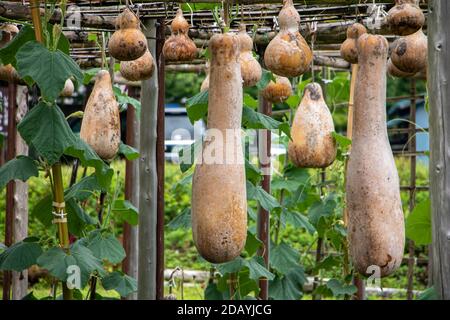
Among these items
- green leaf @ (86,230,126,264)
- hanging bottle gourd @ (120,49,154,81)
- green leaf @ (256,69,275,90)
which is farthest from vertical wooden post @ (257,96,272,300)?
hanging bottle gourd @ (120,49,154,81)

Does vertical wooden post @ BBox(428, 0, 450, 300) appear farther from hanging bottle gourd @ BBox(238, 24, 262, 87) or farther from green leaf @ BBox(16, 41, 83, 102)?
green leaf @ BBox(16, 41, 83, 102)

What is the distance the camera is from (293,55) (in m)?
2.61

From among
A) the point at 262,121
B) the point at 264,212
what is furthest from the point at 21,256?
the point at 264,212

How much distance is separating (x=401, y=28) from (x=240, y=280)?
2.67 m

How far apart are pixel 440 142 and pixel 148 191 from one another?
1.86m

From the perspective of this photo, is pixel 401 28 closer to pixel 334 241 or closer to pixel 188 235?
pixel 334 241

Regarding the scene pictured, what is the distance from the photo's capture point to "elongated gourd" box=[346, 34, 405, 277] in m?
2.24

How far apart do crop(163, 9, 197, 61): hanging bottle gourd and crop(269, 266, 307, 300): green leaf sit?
2.53 meters

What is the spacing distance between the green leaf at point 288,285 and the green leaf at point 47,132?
2.92 metres

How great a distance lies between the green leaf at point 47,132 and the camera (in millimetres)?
2969

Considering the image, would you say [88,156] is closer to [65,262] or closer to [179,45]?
[65,262]

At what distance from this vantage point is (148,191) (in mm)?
3969
